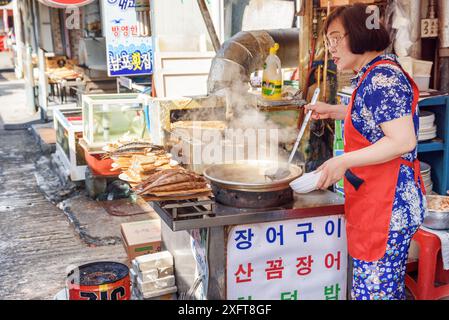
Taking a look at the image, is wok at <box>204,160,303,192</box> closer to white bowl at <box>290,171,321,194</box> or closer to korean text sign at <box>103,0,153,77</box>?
white bowl at <box>290,171,321,194</box>

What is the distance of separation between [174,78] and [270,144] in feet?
11.2

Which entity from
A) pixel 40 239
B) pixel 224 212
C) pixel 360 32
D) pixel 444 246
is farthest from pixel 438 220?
pixel 40 239

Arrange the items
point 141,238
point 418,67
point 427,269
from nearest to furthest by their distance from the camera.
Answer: point 427,269, point 418,67, point 141,238

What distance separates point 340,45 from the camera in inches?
117

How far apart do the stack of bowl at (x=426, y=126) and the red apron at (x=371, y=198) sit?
2.30 metres

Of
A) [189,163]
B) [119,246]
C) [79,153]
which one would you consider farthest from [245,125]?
[79,153]

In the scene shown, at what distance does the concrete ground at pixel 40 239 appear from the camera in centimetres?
541

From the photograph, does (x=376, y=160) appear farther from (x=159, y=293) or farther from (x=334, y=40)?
(x=159, y=293)

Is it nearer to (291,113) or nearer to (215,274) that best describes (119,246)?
(291,113)

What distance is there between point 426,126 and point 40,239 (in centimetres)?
486

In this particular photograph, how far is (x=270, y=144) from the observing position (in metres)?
5.45

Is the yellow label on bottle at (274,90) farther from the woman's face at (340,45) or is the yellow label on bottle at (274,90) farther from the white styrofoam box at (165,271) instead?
the woman's face at (340,45)

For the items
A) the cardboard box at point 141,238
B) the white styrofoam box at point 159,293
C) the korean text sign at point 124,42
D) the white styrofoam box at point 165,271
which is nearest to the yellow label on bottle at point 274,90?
the cardboard box at point 141,238

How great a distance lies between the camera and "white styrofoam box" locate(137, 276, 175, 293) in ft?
14.0
